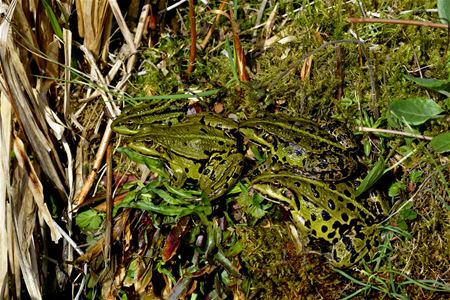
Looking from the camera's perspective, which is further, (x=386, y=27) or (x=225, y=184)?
(x=386, y=27)

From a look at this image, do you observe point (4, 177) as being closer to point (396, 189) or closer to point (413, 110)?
point (396, 189)

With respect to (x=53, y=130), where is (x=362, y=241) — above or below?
below

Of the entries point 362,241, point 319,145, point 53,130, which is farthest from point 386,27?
point 53,130

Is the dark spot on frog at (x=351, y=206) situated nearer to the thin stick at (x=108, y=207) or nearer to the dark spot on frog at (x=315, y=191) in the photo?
the dark spot on frog at (x=315, y=191)

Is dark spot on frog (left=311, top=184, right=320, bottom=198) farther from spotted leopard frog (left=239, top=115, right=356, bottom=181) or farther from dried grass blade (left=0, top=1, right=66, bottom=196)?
Result: dried grass blade (left=0, top=1, right=66, bottom=196)

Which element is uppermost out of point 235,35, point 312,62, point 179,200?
point 235,35

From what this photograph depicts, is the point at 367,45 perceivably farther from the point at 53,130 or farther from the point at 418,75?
the point at 53,130
